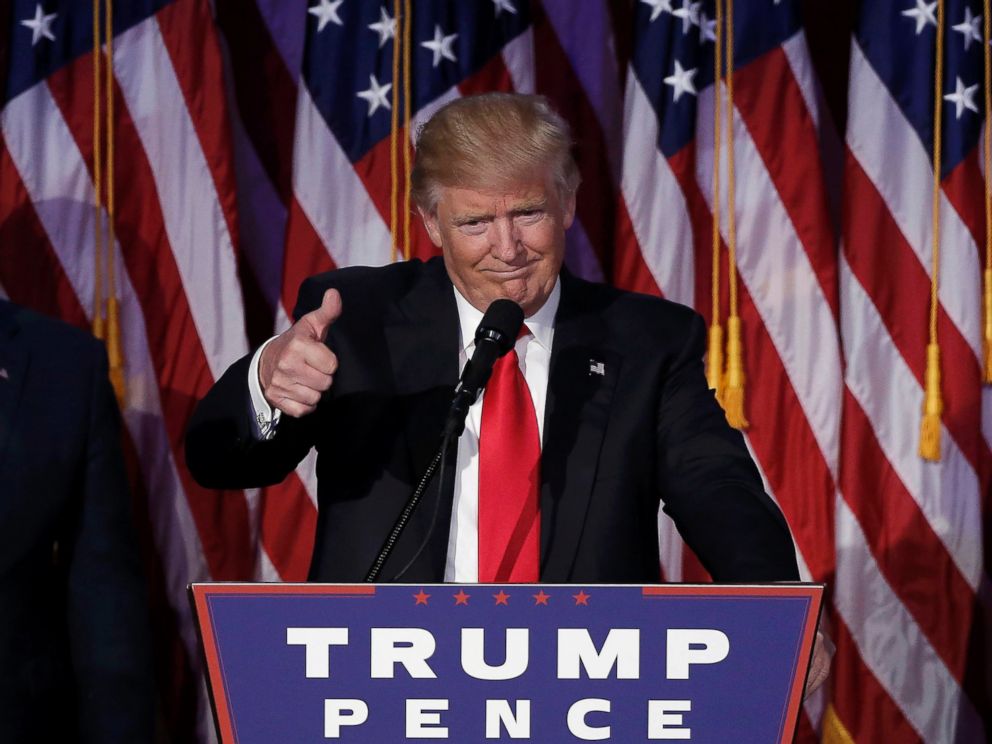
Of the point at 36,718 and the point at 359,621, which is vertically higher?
the point at 359,621

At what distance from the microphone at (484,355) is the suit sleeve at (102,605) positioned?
77 centimetres

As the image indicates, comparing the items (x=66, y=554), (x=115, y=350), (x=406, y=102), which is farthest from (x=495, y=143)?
(x=115, y=350)

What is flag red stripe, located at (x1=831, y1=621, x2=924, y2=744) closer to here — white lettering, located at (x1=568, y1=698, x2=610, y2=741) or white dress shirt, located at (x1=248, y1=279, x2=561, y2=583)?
white dress shirt, located at (x1=248, y1=279, x2=561, y2=583)

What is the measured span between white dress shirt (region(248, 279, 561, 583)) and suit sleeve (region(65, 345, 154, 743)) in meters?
0.41

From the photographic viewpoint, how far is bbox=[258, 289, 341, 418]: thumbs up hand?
1.34m

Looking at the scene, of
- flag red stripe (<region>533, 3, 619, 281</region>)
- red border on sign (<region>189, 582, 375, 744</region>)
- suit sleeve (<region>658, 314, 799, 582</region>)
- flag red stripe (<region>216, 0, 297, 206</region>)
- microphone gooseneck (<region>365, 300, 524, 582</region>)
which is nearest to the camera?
red border on sign (<region>189, 582, 375, 744</region>)

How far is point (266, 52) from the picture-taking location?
3330 millimetres

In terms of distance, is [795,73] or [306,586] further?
[795,73]

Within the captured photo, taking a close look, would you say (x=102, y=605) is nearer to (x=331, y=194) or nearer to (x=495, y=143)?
(x=495, y=143)

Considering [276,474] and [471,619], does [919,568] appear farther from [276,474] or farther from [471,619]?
[471,619]

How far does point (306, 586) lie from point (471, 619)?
15cm

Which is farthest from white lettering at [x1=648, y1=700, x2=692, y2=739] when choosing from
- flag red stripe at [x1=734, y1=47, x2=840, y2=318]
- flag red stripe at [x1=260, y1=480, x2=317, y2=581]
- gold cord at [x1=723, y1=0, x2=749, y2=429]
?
flag red stripe at [x1=734, y1=47, x2=840, y2=318]

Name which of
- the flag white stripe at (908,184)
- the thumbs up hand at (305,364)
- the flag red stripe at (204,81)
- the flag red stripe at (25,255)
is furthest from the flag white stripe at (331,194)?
the thumbs up hand at (305,364)

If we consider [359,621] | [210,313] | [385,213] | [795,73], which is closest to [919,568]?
[795,73]
